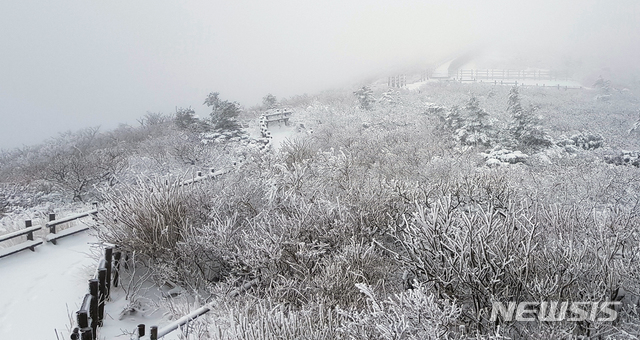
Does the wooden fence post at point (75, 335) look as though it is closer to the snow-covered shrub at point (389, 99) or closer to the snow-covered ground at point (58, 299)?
the snow-covered ground at point (58, 299)

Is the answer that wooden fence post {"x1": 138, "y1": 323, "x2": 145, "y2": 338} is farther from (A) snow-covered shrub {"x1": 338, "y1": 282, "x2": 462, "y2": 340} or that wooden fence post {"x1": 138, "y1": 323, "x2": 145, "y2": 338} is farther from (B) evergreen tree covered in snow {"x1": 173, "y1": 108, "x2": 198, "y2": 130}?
(B) evergreen tree covered in snow {"x1": 173, "y1": 108, "x2": 198, "y2": 130}

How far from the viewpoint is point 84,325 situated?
4.10 m

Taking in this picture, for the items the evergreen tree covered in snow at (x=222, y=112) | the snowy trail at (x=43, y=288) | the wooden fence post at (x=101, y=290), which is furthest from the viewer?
the evergreen tree covered in snow at (x=222, y=112)

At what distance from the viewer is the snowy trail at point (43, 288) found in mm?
5066

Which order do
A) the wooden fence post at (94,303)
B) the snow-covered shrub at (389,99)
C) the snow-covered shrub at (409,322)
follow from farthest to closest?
the snow-covered shrub at (389,99)
the wooden fence post at (94,303)
the snow-covered shrub at (409,322)

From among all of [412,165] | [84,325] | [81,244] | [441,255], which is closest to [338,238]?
[441,255]

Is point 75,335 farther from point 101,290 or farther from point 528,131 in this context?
point 528,131

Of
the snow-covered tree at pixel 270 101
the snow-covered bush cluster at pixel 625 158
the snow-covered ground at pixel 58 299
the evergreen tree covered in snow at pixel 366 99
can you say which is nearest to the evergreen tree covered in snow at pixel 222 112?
the snow-covered tree at pixel 270 101

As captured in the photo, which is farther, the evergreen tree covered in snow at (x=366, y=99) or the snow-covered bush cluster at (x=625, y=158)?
the evergreen tree covered in snow at (x=366, y=99)

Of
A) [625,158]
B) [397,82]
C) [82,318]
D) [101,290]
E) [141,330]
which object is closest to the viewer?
[82,318]

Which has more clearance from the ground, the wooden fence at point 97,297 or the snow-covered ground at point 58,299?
the wooden fence at point 97,297

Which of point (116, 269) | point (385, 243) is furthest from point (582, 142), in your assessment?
point (116, 269)

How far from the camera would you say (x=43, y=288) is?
604 centimetres

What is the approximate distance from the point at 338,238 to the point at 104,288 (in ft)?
12.6
